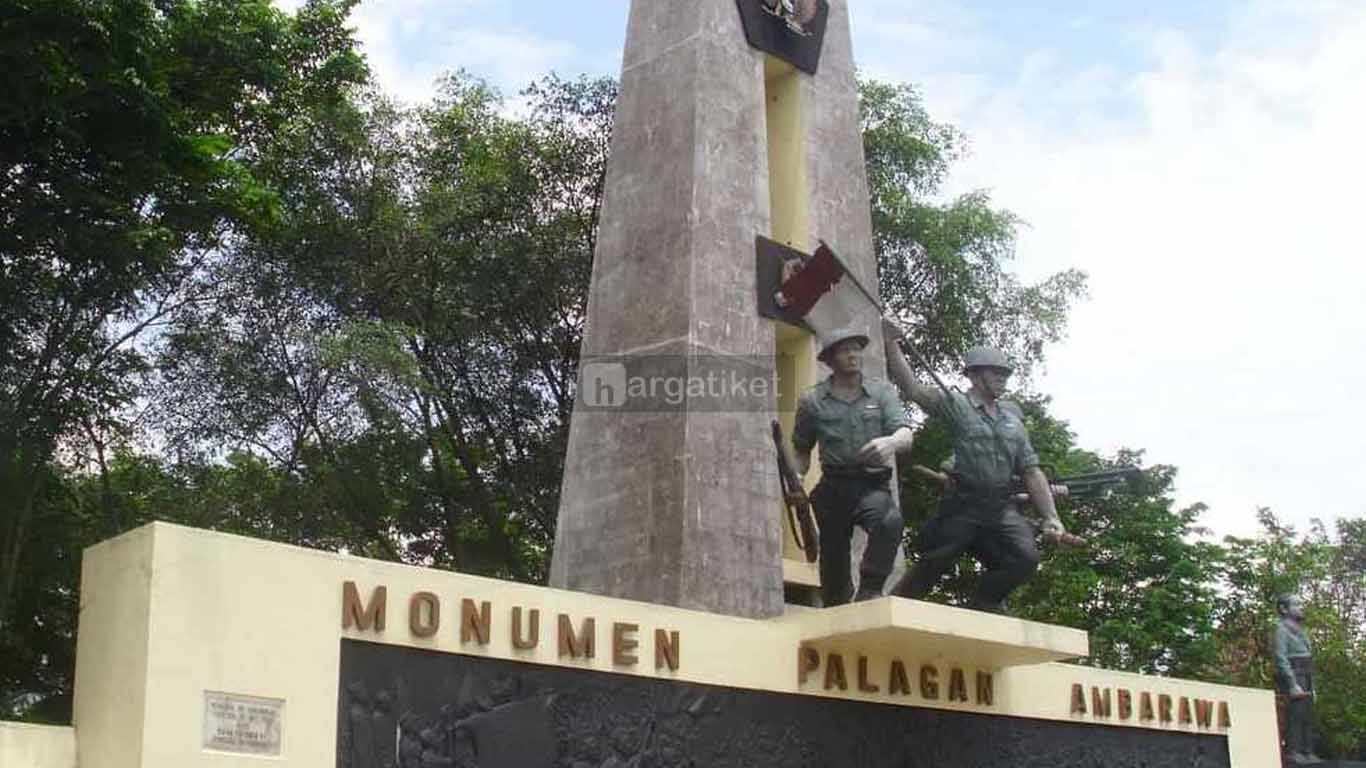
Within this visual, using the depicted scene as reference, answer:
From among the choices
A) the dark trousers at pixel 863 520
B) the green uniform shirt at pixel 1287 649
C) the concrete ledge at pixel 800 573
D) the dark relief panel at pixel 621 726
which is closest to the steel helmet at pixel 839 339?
the dark trousers at pixel 863 520

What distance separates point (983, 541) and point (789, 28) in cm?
564

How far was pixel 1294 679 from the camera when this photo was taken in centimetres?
1595

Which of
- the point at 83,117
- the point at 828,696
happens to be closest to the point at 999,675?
the point at 828,696

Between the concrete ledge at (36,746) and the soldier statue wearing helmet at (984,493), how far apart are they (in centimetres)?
634

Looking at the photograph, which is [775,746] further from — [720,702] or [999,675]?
[999,675]

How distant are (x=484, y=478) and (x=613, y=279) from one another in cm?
1229

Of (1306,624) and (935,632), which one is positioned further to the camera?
(1306,624)

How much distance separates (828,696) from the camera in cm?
1148

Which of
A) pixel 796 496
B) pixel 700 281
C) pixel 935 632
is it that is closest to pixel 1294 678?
pixel 935 632

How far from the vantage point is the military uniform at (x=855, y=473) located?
11.8 m

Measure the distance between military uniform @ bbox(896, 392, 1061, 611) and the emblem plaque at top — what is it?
14.7 ft

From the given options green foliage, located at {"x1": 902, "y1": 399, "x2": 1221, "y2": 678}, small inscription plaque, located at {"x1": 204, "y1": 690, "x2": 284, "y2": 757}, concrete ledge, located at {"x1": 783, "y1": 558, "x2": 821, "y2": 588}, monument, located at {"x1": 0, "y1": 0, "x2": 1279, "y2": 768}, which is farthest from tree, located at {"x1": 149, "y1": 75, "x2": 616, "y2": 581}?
small inscription plaque, located at {"x1": 204, "y1": 690, "x2": 284, "y2": 757}

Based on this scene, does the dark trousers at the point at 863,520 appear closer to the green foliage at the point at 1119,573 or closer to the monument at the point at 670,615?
the monument at the point at 670,615

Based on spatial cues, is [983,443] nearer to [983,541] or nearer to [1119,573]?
[983,541]
